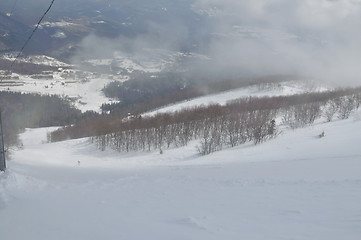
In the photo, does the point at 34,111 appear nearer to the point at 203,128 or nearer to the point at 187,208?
the point at 203,128

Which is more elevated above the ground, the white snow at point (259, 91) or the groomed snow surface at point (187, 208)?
the white snow at point (259, 91)

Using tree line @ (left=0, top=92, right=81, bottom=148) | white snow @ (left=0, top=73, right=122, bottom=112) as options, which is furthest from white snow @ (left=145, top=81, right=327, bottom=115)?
white snow @ (left=0, top=73, right=122, bottom=112)

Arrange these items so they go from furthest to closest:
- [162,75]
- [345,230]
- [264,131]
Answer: [162,75] < [264,131] < [345,230]

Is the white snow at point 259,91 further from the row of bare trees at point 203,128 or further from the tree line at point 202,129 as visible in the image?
the row of bare trees at point 203,128

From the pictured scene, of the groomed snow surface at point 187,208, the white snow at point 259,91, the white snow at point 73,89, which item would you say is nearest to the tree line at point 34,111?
the white snow at point 73,89

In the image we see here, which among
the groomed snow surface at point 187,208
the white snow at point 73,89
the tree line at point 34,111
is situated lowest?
the groomed snow surface at point 187,208

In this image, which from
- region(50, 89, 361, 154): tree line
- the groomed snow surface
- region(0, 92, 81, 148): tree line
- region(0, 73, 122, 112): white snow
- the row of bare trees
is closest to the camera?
the groomed snow surface

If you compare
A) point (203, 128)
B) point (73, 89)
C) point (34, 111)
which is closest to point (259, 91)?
point (203, 128)

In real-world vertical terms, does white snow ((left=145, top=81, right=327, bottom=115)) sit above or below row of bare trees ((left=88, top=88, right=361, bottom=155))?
above

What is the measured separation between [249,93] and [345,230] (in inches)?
3538

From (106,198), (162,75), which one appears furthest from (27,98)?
(106,198)

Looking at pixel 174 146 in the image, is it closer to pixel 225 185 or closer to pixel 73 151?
pixel 73 151

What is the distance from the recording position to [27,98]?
8919cm

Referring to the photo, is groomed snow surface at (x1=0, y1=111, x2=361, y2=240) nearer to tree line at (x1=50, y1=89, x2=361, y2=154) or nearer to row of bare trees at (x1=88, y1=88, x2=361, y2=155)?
tree line at (x1=50, y1=89, x2=361, y2=154)
